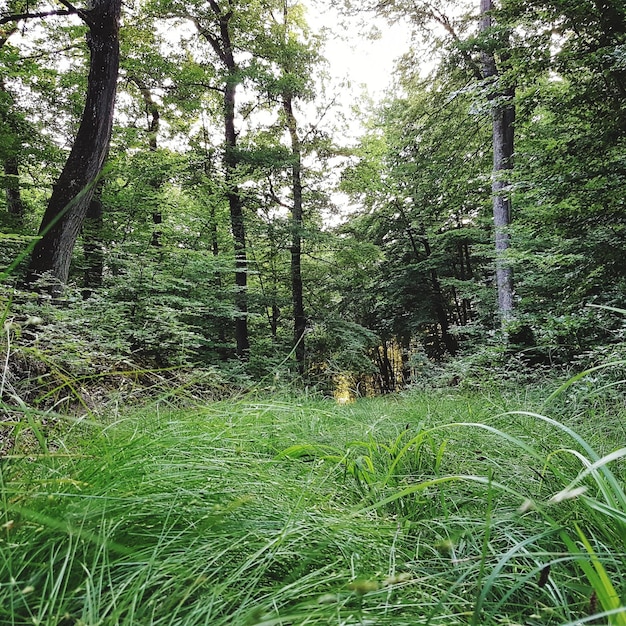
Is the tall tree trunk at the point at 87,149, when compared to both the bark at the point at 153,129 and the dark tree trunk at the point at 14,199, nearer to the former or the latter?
the bark at the point at 153,129

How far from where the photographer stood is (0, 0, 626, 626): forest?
63 cm

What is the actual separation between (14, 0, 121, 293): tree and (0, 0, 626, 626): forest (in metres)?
0.03

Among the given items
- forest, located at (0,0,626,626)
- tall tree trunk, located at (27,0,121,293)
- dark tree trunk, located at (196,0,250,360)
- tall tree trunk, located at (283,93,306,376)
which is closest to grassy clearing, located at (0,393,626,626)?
forest, located at (0,0,626,626)

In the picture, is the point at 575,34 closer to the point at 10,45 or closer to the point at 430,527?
the point at 430,527

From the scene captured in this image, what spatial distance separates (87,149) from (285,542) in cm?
433

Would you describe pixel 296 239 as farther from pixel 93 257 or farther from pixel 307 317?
pixel 93 257

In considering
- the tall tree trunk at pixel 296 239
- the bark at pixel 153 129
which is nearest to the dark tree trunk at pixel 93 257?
the bark at pixel 153 129

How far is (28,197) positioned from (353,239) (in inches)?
285

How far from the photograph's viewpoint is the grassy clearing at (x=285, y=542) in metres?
0.52

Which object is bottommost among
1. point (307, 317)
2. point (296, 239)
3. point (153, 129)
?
point (307, 317)

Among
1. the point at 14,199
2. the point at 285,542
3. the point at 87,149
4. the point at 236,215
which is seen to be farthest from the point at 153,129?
the point at 285,542

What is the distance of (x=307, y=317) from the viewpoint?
25.8 ft

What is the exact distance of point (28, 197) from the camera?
313 inches

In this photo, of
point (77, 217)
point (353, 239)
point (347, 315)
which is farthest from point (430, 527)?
point (347, 315)
